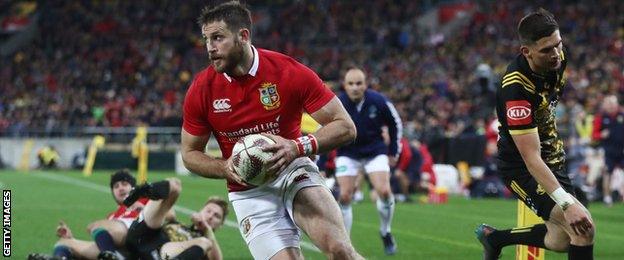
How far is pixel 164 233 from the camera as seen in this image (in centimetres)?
1000

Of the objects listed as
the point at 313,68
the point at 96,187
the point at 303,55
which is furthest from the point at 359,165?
the point at 303,55

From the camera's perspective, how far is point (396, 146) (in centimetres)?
1336

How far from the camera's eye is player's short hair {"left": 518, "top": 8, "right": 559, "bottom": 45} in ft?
24.6

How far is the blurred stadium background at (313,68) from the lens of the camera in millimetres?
23641

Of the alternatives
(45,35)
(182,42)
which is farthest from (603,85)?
(45,35)

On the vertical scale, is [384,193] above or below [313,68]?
below

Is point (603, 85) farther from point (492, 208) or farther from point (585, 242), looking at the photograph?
point (585, 242)

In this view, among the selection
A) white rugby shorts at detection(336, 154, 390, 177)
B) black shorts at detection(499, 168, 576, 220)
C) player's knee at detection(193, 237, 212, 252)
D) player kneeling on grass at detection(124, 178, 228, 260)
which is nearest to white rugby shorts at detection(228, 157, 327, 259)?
black shorts at detection(499, 168, 576, 220)

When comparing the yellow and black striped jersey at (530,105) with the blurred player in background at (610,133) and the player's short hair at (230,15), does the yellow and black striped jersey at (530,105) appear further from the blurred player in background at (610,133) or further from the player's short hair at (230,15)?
the blurred player in background at (610,133)

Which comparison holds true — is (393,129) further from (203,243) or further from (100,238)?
(100,238)

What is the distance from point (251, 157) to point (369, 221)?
35.1ft

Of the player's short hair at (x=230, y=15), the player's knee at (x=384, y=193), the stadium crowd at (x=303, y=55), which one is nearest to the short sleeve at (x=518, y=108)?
the player's short hair at (x=230, y=15)

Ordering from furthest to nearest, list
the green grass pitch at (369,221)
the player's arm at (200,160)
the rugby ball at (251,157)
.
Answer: the green grass pitch at (369,221) → the player's arm at (200,160) → the rugby ball at (251,157)

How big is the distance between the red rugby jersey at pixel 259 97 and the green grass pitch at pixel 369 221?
495cm
